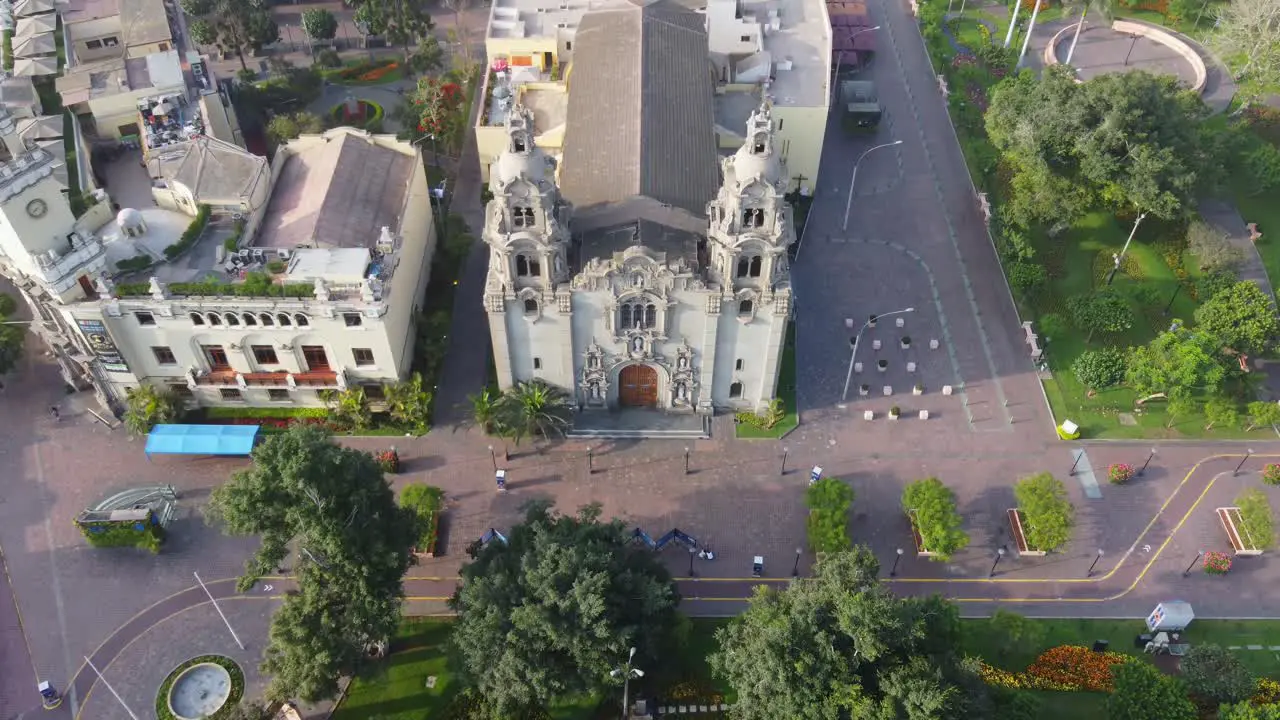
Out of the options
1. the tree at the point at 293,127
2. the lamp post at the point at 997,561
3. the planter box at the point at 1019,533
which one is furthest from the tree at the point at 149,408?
the planter box at the point at 1019,533

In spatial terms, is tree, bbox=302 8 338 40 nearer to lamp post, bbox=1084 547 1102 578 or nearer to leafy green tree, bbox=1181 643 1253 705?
lamp post, bbox=1084 547 1102 578

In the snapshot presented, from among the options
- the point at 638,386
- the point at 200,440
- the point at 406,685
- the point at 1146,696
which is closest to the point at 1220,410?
the point at 1146,696

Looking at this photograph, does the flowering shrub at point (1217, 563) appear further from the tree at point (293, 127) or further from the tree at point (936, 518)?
the tree at point (293, 127)

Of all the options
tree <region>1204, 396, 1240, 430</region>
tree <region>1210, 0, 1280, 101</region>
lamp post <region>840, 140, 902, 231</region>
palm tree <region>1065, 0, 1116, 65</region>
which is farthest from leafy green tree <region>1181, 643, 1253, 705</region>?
palm tree <region>1065, 0, 1116, 65</region>

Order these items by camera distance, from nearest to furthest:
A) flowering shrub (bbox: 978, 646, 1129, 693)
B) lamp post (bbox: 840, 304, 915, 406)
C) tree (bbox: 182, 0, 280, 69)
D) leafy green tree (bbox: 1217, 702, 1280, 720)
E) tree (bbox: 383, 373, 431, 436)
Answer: leafy green tree (bbox: 1217, 702, 1280, 720), flowering shrub (bbox: 978, 646, 1129, 693), tree (bbox: 383, 373, 431, 436), lamp post (bbox: 840, 304, 915, 406), tree (bbox: 182, 0, 280, 69)

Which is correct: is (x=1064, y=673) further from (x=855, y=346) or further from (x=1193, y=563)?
(x=855, y=346)

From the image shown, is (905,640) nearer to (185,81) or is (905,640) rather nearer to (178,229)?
(178,229)
